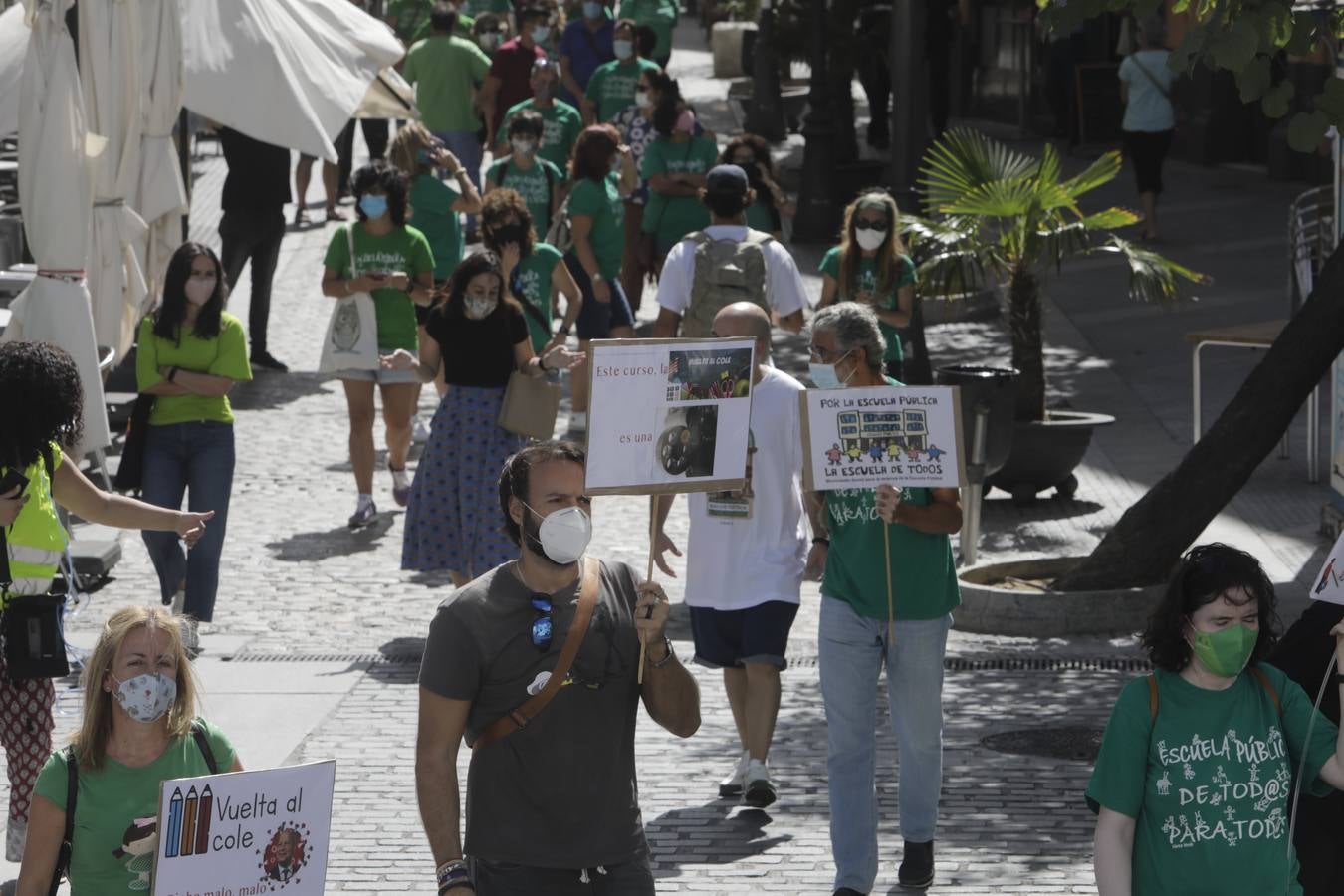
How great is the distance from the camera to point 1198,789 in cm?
476

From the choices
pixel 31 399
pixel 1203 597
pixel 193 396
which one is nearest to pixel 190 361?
pixel 193 396

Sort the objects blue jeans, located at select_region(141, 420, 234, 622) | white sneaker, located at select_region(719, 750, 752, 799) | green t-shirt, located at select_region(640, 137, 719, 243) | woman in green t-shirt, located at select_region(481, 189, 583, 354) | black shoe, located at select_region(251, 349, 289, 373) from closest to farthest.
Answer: white sneaker, located at select_region(719, 750, 752, 799) < blue jeans, located at select_region(141, 420, 234, 622) < woman in green t-shirt, located at select_region(481, 189, 583, 354) < green t-shirt, located at select_region(640, 137, 719, 243) < black shoe, located at select_region(251, 349, 289, 373)

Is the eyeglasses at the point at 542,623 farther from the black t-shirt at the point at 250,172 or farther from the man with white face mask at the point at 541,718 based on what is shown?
the black t-shirt at the point at 250,172

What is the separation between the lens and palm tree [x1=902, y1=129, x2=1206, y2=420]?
1251cm

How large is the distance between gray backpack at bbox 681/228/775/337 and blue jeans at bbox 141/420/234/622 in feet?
8.25

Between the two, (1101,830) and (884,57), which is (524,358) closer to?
(1101,830)

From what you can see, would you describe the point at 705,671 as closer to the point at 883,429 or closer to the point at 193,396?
the point at 193,396

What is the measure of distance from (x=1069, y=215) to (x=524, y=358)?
45.3ft

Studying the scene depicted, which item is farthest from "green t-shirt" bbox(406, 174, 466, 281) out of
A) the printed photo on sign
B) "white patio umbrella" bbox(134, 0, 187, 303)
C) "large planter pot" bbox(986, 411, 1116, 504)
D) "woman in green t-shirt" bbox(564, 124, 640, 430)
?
the printed photo on sign

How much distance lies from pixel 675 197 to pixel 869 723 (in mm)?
8734

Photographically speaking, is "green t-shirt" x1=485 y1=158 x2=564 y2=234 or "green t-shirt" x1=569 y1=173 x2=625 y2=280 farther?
"green t-shirt" x1=485 y1=158 x2=564 y2=234

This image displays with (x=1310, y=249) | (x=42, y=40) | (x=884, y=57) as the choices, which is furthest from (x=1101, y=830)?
(x=884, y=57)

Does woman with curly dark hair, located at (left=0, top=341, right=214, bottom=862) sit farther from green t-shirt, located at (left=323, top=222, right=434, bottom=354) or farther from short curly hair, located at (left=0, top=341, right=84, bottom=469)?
green t-shirt, located at (left=323, top=222, right=434, bottom=354)

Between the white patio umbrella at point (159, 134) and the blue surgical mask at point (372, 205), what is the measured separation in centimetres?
100
